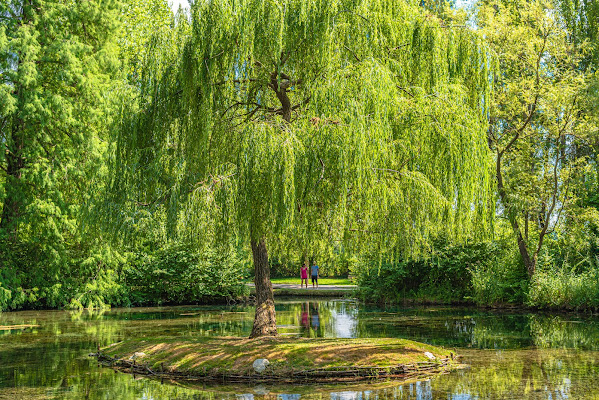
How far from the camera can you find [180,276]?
96.3 ft

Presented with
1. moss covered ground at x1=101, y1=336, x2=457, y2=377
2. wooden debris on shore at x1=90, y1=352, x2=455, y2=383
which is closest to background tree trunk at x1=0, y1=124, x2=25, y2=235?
moss covered ground at x1=101, y1=336, x2=457, y2=377

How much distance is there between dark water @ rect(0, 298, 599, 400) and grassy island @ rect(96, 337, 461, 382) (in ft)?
1.77

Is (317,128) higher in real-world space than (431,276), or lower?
higher

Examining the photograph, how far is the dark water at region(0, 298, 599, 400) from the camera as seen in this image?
31.2 ft

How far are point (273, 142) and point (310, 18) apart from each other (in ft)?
8.54

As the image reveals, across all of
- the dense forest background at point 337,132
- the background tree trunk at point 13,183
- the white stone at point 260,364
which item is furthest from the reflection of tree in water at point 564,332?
the background tree trunk at point 13,183

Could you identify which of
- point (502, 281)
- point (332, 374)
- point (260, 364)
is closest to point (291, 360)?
point (260, 364)

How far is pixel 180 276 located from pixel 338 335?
15009mm

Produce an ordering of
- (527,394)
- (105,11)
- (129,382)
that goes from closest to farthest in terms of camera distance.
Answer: (527,394) → (129,382) → (105,11)

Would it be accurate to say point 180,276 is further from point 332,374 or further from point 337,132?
point 337,132

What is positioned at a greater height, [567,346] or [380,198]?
[380,198]

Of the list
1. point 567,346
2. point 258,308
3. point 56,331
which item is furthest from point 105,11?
point 567,346

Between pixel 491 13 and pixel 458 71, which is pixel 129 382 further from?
pixel 491 13

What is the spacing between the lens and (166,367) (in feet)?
38.0
